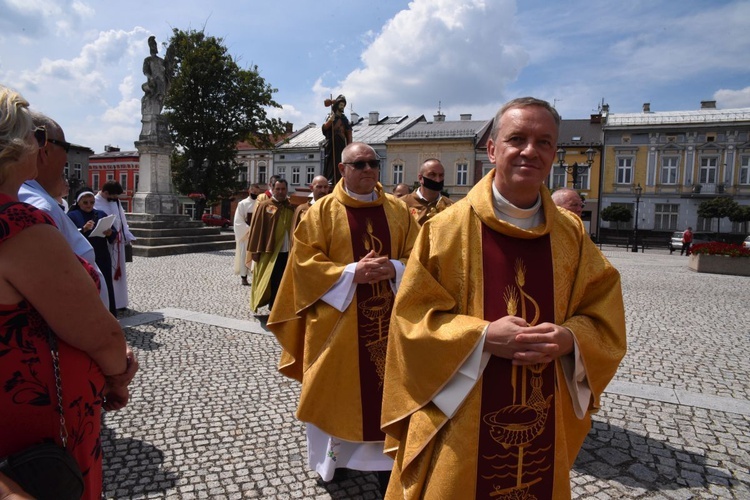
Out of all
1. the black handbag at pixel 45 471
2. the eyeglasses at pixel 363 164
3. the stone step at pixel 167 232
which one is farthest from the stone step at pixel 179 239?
the black handbag at pixel 45 471

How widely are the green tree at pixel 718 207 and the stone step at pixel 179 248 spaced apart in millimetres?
31448

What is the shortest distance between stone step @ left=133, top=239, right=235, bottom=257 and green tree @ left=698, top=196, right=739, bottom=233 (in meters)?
31.4

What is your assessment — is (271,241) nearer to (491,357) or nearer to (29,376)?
(491,357)

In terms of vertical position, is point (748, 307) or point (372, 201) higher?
point (372, 201)

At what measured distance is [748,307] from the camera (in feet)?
32.8

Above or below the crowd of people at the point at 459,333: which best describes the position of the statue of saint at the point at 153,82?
above

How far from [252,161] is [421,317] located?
50461mm

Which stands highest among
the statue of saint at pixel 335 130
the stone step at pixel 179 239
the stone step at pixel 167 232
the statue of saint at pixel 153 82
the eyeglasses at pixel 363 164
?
the statue of saint at pixel 153 82

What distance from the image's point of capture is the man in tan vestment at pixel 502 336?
184 cm

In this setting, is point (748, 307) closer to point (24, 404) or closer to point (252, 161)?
point (24, 404)

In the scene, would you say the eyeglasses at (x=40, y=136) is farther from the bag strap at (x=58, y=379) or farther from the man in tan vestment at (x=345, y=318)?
the man in tan vestment at (x=345, y=318)

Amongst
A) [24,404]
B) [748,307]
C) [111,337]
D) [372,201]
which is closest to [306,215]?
[372,201]

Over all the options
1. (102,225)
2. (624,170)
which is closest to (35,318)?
(102,225)

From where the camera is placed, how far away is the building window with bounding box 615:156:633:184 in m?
38.9
